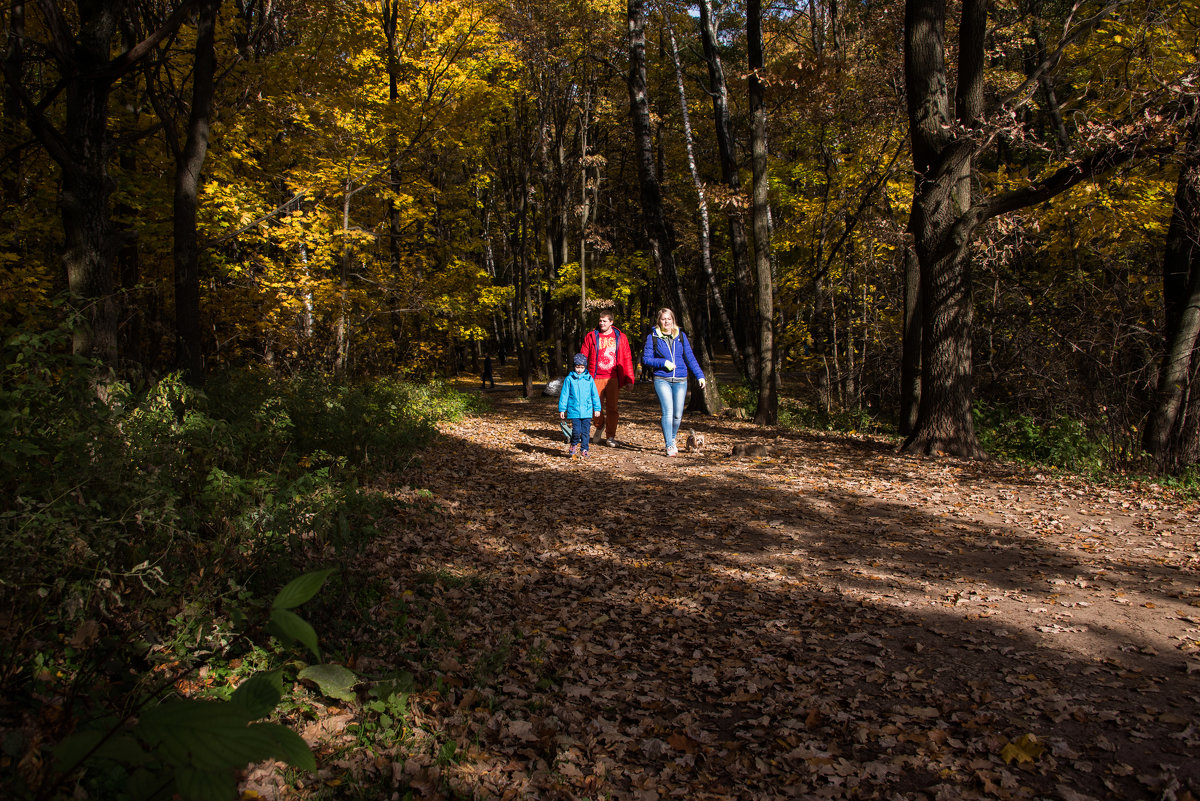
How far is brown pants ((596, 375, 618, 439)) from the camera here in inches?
458

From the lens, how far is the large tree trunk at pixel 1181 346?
902 centimetres

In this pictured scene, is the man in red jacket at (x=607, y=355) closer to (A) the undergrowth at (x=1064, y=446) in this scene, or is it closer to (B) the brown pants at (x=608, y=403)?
(B) the brown pants at (x=608, y=403)

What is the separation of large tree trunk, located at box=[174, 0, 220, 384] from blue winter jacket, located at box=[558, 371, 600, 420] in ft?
16.3

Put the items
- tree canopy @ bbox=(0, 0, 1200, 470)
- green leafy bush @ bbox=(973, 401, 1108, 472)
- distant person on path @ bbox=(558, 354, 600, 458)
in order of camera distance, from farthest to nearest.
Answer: distant person on path @ bbox=(558, 354, 600, 458)
green leafy bush @ bbox=(973, 401, 1108, 472)
tree canopy @ bbox=(0, 0, 1200, 470)

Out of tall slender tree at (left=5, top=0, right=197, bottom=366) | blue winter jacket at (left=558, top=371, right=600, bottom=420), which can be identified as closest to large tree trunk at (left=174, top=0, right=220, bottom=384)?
tall slender tree at (left=5, top=0, right=197, bottom=366)

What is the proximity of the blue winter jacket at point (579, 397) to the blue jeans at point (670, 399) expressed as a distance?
3.36 feet

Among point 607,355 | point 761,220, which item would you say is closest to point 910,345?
point 761,220

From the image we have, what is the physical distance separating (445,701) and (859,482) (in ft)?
22.3


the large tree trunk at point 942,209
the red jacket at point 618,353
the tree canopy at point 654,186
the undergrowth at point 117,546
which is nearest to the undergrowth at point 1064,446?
the tree canopy at point 654,186

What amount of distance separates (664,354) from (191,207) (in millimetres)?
6721

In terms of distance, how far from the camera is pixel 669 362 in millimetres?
10844

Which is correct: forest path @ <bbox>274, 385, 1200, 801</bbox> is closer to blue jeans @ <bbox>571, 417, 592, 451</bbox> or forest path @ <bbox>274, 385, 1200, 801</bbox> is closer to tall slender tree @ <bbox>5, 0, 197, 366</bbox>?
blue jeans @ <bbox>571, 417, 592, 451</bbox>

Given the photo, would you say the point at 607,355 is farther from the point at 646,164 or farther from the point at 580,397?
the point at 646,164

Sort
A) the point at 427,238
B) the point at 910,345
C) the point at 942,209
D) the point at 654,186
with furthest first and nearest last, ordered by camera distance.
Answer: the point at 427,238, the point at 654,186, the point at 910,345, the point at 942,209
